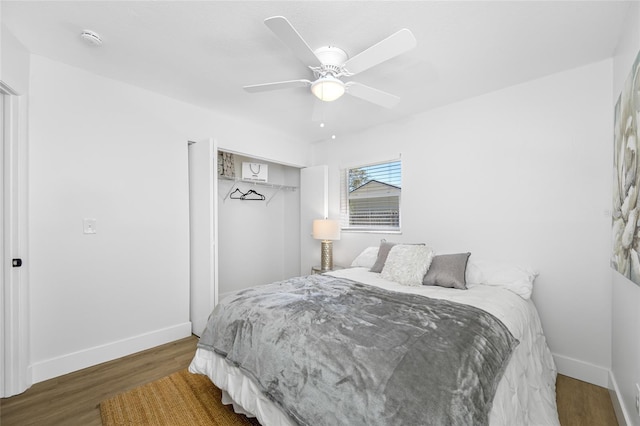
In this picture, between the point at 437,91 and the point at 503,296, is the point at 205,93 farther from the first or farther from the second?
the point at 503,296

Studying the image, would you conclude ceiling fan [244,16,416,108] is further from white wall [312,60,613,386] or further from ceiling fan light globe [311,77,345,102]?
white wall [312,60,613,386]

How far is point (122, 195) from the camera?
2.60 metres

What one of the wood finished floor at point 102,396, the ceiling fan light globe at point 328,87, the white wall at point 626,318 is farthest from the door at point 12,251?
the white wall at point 626,318

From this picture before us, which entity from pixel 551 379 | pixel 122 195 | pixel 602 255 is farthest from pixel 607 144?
pixel 122 195

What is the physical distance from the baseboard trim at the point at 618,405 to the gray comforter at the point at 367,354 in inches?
31.7

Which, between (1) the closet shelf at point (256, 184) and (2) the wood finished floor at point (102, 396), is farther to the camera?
(1) the closet shelf at point (256, 184)

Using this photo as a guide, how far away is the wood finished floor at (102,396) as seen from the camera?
1.76m

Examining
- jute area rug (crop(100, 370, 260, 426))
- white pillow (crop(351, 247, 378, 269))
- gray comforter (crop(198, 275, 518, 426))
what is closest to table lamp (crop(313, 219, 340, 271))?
white pillow (crop(351, 247, 378, 269))

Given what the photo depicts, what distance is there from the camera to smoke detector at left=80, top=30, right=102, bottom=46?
1887 mm

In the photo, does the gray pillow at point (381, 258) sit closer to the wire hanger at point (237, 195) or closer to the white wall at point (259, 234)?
the white wall at point (259, 234)

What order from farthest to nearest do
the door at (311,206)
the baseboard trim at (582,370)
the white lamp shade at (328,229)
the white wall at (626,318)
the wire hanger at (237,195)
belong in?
the wire hanger at (237,195), the door at (311,206), the white lamp shade at (328,229), the baseboard trim at (582,370), the white wall at (626,318)

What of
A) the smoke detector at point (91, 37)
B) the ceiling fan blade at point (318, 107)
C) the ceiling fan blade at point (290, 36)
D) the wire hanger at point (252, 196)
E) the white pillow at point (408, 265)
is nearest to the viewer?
the ceiling fan blade at point (290, 36)

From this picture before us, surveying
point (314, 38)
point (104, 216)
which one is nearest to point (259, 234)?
point (104, 216)

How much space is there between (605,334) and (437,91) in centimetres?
246
